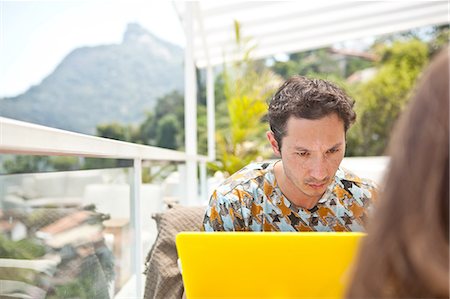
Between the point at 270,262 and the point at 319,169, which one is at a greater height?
the point at 319,169

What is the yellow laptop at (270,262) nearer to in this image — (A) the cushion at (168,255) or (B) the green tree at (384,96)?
(A) the cushion at (168,255)

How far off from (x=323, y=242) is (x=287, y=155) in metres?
0.76

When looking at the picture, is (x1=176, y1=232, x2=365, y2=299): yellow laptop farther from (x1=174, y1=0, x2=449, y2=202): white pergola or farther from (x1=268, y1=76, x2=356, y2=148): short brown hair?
(x1=174, y1=0, x2=449, y2=202): white pergola

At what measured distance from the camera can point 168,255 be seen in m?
→ 1.92

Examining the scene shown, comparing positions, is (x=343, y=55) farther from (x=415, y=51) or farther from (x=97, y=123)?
(x=97, y=123)

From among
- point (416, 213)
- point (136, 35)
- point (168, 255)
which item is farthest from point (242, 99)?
point (136, 35)

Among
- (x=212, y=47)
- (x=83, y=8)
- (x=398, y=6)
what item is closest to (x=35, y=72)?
(x=83, y=8)

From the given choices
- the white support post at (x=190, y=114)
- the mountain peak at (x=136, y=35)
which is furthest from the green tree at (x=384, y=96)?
the white support post at (x=190, y=114)

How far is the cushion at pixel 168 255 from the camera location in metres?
1.78

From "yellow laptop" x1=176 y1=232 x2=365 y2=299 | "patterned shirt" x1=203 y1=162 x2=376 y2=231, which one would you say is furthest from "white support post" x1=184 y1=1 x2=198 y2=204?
"yellow laptop" x1=176 y1=232 x2=365 y2=299

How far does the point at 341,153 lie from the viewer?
5.32 feet

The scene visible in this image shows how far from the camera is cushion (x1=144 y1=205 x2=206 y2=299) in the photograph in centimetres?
178

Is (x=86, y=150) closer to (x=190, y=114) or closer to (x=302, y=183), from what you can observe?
Result: (x=302, y=183)

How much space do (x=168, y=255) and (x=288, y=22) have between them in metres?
5.73
